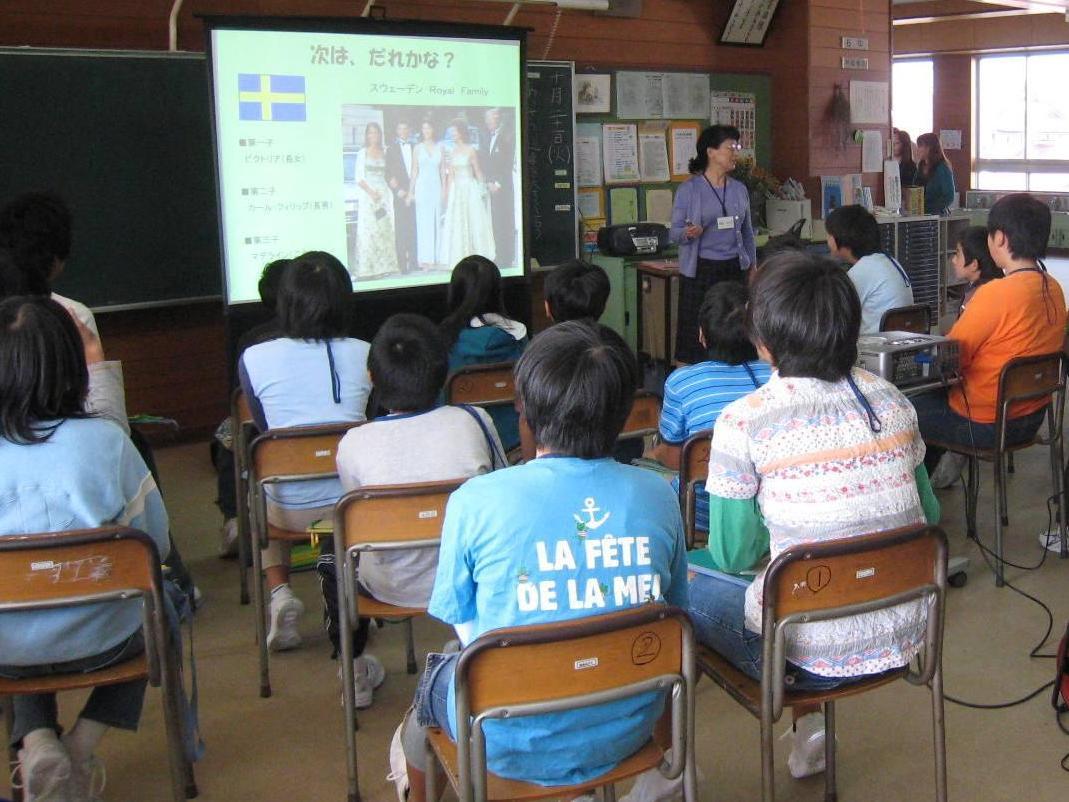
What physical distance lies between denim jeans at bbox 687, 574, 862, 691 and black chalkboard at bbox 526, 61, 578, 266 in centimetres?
428

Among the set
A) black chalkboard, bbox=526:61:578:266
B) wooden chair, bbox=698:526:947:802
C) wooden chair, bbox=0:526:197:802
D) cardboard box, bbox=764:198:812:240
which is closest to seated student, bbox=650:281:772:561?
wooden chair, bbox=698:526:947:802

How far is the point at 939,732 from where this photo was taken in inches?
81.3

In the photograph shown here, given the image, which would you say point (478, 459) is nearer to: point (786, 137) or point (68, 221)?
point (68, 221)

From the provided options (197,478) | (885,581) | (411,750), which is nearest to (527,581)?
(411,750)

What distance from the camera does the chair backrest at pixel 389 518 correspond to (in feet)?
7.15

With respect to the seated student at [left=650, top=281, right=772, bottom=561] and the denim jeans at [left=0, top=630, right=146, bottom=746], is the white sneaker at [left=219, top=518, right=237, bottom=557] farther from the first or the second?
the seated student at [left=650, top=281, right=772, bottom=561]

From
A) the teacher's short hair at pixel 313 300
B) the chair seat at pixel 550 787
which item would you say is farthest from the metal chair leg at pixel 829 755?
the teacher's short hair at pixel 313 300

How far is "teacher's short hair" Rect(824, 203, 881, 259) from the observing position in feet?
14.0

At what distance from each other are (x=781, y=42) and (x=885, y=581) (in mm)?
6337

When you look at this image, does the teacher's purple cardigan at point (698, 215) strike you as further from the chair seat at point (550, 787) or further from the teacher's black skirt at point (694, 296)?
the chair seat at point (550, 787)

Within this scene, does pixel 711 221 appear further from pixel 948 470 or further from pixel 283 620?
pixel 283 620

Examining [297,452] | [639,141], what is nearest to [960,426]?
[297,452]

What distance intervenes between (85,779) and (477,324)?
193cm

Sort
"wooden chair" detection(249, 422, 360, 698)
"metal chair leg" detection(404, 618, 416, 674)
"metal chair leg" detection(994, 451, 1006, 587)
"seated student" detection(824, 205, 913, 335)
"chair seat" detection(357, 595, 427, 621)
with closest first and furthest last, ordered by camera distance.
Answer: "chair seat" detection(357, 595, 427, 621)
"wooden chair" detection(249, 422, 360, 698)
"metal chair leg" detection(404, 618, 416, 674)
"metal chair leg" detection(994, 451, 1006, 587)
"seated student" detection(824, 205, 913, 335)
